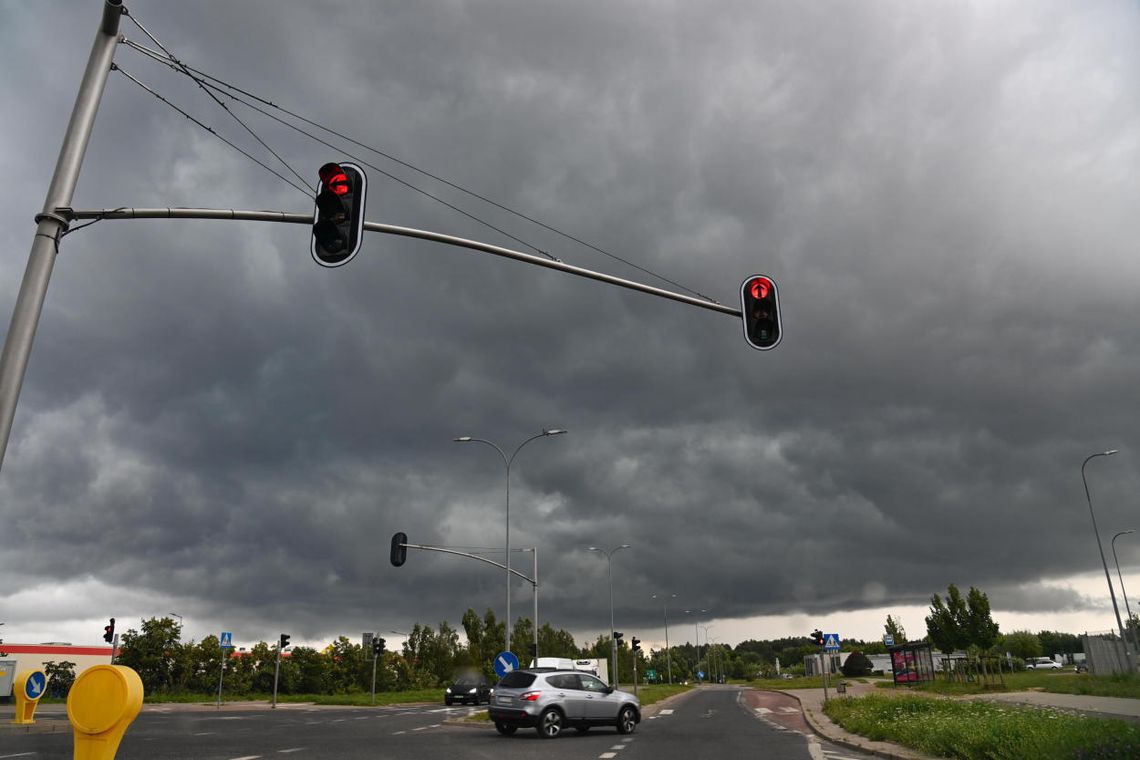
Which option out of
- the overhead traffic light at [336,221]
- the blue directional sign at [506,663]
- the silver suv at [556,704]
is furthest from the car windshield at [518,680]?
the overhead traffic light at [336,221]

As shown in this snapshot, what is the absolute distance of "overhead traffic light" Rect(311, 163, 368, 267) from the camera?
311 inches

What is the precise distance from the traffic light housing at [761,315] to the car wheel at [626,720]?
1565cm

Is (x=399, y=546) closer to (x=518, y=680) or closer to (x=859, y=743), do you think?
(x=518, y=680)

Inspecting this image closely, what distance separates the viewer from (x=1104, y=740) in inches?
391

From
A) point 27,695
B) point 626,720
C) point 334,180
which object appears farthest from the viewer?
point 27,695

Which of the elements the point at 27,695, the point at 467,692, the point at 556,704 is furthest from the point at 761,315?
the point at 467,692

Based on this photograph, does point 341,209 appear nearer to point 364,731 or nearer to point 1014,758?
point 1014,758

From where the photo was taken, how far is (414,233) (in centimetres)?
920

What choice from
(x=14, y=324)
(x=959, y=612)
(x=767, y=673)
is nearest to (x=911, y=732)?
(x=14, y=324)

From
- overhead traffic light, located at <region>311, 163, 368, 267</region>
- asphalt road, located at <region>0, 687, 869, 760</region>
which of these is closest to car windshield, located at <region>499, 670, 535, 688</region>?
asphalt road, located at <region>0, 687, 869, 760</region>

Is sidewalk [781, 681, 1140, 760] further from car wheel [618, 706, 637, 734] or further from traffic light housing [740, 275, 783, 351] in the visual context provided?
traffic light housing [740, 275, 783, 351]

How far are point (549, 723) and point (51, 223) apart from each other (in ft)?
58.7

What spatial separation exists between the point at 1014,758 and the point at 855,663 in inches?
4183

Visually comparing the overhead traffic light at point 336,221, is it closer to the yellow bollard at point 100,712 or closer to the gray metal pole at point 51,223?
the gray metal pole at point 51,223
